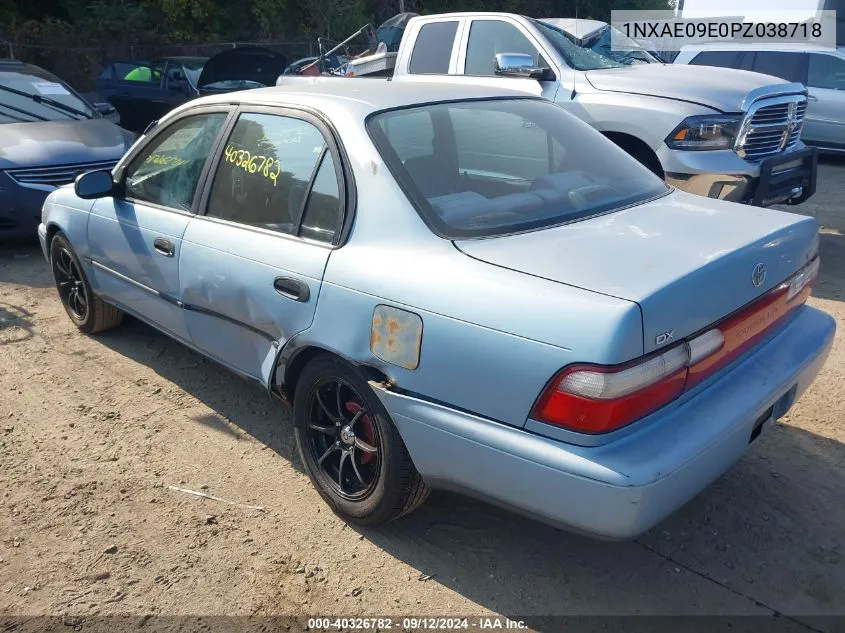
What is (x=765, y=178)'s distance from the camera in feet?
18.9

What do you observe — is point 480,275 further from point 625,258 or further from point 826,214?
point 826,214

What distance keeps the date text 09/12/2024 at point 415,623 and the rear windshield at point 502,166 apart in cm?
130

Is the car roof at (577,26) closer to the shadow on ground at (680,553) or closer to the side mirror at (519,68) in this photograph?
Result: the side mirror at (519,68)

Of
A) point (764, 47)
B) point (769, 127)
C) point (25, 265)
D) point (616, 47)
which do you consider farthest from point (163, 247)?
point (764, 47)

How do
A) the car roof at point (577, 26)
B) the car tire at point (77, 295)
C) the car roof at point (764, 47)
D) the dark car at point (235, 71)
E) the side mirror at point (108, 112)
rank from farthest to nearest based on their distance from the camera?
the dark car at point (235, 71) < the car roof at point (764, 47) < the side mirror at point (108, 112) < the car roof at point (577, 26) < the car tire at point (77, 295)

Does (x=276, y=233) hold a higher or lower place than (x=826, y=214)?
higher

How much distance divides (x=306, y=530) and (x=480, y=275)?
133 centimetres

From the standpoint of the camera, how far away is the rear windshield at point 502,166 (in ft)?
9.25

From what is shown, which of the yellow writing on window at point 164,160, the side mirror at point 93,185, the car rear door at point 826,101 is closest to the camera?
the yellow writing on window at point 164,160

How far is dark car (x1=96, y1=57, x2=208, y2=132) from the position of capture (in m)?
13.2

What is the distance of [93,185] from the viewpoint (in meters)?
4.06

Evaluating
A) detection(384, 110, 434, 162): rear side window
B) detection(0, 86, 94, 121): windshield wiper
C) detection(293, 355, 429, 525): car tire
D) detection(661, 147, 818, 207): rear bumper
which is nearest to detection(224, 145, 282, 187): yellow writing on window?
detection(384, 110, 434, 162): rear side window

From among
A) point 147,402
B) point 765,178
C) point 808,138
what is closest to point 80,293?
point 147,402

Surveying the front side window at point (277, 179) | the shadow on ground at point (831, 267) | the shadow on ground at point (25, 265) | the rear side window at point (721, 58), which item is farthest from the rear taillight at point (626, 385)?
the rear side window at point (721, 58)
